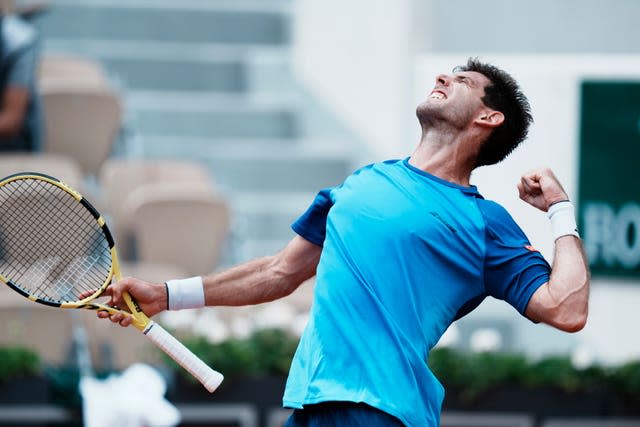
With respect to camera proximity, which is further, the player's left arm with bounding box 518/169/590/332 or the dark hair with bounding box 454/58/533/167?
the dark hair with bounding box 454/58/533/167

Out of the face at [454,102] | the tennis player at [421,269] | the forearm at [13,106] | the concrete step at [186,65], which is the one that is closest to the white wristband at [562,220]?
the tennis player at [421,269]

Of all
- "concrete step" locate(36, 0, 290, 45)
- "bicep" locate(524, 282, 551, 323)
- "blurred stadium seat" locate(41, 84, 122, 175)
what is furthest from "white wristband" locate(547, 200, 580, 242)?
"concrete step" locate(36, 0, 290, 45)

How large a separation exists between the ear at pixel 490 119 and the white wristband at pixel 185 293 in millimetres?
786

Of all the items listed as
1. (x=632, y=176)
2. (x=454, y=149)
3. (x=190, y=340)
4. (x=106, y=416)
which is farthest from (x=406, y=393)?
A: (x=632, y=176)

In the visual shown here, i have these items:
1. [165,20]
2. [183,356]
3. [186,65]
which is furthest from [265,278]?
[165,20]

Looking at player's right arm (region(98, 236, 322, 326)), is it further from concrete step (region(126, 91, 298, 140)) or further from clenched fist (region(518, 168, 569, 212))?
concrete step (region(126, 91, 298, 140))

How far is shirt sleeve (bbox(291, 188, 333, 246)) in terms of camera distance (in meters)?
3.15

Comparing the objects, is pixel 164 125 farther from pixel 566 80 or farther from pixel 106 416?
pixel 106 416

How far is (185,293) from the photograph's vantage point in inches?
127

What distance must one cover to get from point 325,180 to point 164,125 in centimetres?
128

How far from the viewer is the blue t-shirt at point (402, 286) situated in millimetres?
2861

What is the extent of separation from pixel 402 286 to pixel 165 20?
25.3 feet

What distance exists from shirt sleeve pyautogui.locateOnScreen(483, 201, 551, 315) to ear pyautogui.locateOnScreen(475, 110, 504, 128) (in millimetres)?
200

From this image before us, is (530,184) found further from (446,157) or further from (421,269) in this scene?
(421,269)
